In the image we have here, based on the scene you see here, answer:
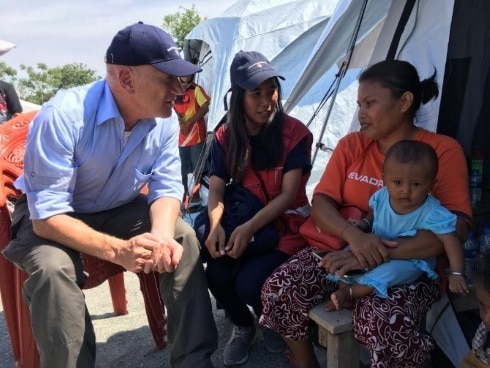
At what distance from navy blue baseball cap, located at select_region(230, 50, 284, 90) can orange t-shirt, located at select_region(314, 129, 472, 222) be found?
0.53 meters

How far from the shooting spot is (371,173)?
2.12 meters

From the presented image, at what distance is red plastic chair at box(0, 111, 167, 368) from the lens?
2.29 meters

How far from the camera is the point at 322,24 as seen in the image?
5.62 meters

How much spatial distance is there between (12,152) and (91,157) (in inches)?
31.7

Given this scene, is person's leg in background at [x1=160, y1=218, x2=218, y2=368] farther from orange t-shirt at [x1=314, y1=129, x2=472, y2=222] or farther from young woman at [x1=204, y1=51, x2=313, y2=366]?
orange t-shirt at [x1=314, y1=129, x2=472, y2=222]

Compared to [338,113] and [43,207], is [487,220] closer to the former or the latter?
[338,113]

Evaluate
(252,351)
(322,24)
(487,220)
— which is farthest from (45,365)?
(322,24)

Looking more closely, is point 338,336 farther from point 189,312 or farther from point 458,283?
point 189,312

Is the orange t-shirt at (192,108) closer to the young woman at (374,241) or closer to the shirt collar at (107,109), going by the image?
the shirt collar at (107,109)

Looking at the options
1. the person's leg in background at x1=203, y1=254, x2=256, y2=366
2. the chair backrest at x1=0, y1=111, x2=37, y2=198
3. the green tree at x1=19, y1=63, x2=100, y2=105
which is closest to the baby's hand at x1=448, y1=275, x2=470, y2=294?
the person's leg in background at x1=203, y1=254, x2=256, y2=366

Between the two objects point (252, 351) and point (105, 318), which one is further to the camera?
point (105, 318)

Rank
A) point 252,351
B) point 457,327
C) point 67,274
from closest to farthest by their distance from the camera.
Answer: point 67,274 → point 457,327 → point 252,351

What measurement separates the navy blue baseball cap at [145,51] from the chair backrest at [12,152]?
3.02ft

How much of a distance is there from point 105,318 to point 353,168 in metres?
1.88
